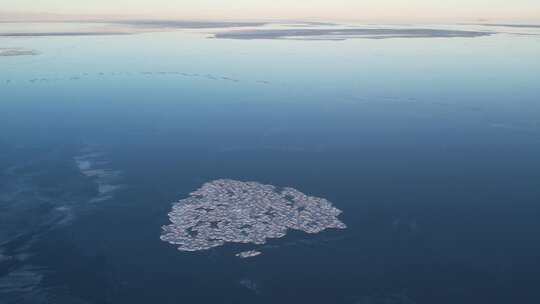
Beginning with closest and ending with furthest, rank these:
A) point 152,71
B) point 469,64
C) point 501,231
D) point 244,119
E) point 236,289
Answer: point 236,289 → point 501,231 → point 244,119 → point 152,71 → point 469,64

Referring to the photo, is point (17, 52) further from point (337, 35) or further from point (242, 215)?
point (337, 35)

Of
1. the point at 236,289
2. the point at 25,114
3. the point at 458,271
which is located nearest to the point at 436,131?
the point at 458,271

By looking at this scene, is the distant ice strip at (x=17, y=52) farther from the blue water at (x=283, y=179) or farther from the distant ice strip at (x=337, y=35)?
the distant ice strip at (x=337, y=35)

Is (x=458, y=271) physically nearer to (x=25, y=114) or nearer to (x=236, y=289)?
(x=236, y=289)

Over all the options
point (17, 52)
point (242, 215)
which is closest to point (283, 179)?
point (242, 215)

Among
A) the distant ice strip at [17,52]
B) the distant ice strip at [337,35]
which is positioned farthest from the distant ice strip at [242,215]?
the distant ice strip at [337,35]

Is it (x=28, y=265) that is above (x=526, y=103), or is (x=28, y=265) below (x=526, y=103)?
below
